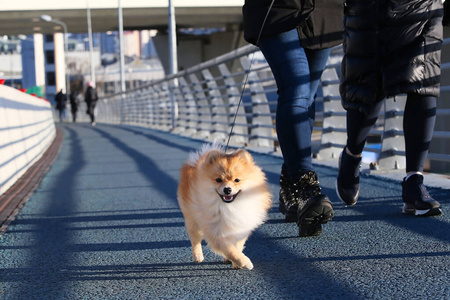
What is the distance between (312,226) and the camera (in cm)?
305

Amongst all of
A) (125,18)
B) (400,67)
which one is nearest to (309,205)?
(400,67)

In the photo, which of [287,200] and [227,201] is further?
[287,200]

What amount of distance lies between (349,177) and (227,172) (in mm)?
1160

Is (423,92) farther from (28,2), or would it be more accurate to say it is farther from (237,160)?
(28,2)

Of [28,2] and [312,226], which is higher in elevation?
[28,2]

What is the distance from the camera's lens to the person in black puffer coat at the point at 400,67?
318cm

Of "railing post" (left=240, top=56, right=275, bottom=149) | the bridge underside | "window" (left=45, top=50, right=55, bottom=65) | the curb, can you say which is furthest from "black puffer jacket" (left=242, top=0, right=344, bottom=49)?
"window" (left=45, top=50, right=55, bottom=65)

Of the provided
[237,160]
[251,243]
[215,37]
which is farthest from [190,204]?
[215,37]

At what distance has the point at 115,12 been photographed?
32500 mm

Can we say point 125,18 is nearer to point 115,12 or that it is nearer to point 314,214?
point 115,12

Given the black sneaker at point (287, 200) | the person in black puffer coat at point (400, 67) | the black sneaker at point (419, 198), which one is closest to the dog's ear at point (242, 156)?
the black sneaker at point (287, 200)

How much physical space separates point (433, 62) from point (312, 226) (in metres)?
1.06

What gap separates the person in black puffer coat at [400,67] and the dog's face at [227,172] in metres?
0.96

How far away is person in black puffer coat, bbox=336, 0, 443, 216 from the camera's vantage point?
318 cm
